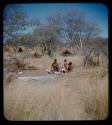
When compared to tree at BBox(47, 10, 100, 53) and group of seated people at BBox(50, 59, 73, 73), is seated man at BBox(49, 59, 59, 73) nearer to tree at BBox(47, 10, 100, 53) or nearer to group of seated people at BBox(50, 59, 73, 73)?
group of seated people at BBox(50, 59, 73, 73)

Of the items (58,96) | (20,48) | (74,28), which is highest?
Result: (74,28)

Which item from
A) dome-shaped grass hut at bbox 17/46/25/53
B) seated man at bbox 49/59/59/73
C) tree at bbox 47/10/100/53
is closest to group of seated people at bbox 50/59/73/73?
seated man at bbox 49/59/59/73

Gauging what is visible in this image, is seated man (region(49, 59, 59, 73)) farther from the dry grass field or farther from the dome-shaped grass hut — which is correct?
the dome-shaped grass hut

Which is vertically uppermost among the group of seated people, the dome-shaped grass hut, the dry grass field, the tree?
the tree

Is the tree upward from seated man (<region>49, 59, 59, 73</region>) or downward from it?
upward

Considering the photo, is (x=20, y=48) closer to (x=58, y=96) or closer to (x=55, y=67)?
(x=55, y=67)

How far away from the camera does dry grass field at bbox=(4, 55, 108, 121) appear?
7.83ft

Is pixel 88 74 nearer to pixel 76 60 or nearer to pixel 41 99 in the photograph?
pixel 76 60

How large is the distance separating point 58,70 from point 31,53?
0.93 ft

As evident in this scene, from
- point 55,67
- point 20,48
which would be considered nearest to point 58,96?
point 55,67

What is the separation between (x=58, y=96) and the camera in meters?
2.40

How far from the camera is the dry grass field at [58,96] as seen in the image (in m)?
2.39

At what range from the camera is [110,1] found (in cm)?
237

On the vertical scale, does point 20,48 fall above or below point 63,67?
above
